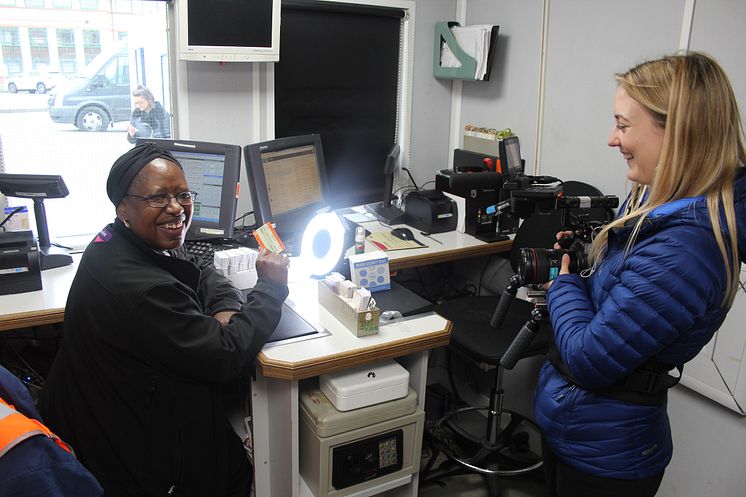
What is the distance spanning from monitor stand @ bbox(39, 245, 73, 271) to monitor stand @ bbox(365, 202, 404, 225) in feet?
4.56

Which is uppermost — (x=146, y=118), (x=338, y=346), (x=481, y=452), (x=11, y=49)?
(x=11, y=49)

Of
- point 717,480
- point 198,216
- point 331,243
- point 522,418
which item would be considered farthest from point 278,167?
point 717,480

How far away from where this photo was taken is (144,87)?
273 centimetres

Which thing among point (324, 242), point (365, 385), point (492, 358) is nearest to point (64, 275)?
point (324, 242)

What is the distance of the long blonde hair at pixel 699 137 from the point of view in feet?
3.94

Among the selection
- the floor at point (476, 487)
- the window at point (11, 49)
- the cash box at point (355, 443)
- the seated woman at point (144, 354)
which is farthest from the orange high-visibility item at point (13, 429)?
the window at point (11, 49)

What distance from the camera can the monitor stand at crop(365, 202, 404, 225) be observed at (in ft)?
9.82

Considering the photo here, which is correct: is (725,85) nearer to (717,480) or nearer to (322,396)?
(322,396)

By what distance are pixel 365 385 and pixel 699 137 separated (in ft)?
3.47

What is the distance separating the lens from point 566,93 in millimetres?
2771

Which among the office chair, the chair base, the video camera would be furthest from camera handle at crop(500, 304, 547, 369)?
the chair base

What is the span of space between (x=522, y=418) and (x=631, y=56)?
1561 mm

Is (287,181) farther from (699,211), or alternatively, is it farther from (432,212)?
(699,211)

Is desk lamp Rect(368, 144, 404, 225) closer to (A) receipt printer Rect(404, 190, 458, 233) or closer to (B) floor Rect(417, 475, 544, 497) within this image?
(A) receipt printer Rect(404, 190, 458, 233)
